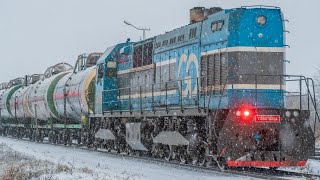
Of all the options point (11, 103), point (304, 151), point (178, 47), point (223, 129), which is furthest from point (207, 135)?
point (11, 103)

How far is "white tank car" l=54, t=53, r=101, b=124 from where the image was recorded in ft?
76.7

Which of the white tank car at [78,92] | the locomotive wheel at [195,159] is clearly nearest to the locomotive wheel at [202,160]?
the locomotive wheel at [195,159]

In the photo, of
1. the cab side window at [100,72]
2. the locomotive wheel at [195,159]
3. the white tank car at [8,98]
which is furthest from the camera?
the white tank car at [8,98]

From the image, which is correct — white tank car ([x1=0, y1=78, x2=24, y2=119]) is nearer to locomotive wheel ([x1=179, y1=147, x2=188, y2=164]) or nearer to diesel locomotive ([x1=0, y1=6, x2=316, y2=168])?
diesel locomotive ([x1=0, y1=6, x2=316, y2=168])

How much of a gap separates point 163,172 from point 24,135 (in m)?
24.9

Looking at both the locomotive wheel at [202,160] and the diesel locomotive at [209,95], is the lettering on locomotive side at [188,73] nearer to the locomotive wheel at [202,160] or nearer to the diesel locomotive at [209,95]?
the diesel locomotive at [209,95]

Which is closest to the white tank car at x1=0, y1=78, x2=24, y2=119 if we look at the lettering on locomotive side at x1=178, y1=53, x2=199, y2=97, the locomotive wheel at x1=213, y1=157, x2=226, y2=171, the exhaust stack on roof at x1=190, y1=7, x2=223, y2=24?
the lettering on locomotive side at x1=178, y1=53, x2=199, y2=97

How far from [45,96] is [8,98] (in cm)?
1069

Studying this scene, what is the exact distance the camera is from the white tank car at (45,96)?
95.7 ft

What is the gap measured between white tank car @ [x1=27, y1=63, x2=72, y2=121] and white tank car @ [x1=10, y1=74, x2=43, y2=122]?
0.87 meters

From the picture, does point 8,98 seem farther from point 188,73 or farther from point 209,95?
point 209,95

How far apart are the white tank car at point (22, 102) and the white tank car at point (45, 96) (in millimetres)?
872

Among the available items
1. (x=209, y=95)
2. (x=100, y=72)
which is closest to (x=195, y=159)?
(x=209, y=95)

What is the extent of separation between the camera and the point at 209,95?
13812 millimetres
